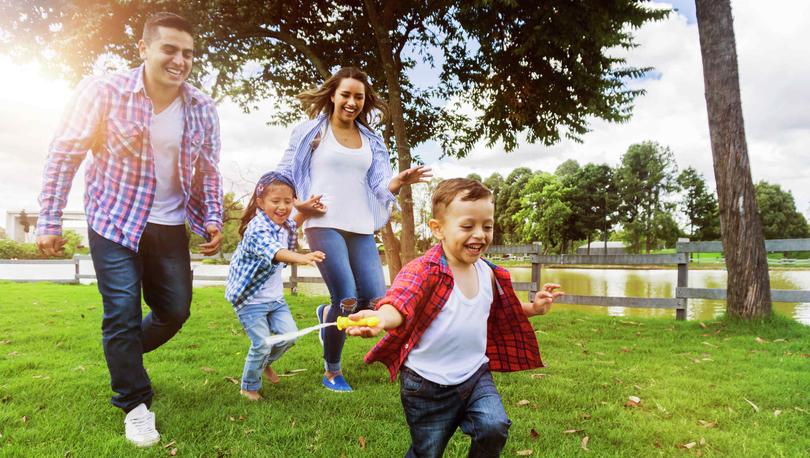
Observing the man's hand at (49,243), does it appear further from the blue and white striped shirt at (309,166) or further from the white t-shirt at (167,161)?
the blue and white striped shirt at (309,166)

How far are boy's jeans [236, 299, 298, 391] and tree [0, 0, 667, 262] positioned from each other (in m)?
5.95

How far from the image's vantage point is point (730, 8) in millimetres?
7652

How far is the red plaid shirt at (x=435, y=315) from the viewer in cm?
212

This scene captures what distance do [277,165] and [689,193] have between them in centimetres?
5501

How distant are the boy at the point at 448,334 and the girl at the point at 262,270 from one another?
5.42ft

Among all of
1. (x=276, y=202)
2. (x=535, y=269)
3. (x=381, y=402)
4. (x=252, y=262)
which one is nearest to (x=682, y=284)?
(x=535, y=269)

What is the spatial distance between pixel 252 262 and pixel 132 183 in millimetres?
1044

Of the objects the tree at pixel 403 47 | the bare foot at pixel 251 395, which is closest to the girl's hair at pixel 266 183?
the bare foot at pixel 251 395

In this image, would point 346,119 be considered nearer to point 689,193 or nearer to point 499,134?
point 499,134

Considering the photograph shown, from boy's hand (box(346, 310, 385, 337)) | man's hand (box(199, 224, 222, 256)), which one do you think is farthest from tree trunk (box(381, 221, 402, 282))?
boy's hand (box(346, 310, 385, 337))

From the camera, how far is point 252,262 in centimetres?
380

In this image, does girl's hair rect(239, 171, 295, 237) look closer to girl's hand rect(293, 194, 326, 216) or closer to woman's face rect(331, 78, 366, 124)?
girl's hand rect(293, 194, 326, 216)

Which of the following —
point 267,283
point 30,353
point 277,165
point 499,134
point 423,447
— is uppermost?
point 499,134

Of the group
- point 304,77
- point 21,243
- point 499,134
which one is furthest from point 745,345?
point 21,243
